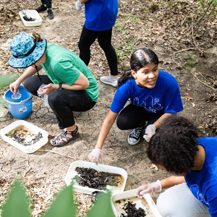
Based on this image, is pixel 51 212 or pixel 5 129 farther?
pixel 5 129

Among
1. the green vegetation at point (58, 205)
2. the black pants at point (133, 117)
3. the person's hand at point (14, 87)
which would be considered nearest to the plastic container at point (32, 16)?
the person's hand at point (14, 87)

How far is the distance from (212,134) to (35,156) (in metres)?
2.01

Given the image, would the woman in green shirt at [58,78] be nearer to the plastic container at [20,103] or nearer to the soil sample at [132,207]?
the plastic container at [20,103]

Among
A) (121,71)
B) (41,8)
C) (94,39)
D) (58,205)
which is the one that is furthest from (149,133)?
(41,8)

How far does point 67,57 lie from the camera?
93.1 inches

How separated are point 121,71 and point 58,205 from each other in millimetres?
3545

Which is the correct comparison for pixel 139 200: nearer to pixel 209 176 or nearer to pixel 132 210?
pixel 132 210

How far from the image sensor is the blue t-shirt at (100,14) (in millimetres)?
2814

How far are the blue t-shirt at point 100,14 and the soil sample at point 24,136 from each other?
1.41 metres

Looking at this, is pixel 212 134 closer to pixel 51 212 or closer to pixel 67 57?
pixel 67 57

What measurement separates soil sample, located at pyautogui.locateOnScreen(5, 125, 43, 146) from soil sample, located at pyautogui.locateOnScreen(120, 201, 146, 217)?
1.23 m

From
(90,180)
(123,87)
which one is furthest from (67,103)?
(90,180)

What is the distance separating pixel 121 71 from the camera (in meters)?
3.82

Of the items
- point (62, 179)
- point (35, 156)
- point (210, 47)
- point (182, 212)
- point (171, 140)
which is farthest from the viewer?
point (210, 47)
